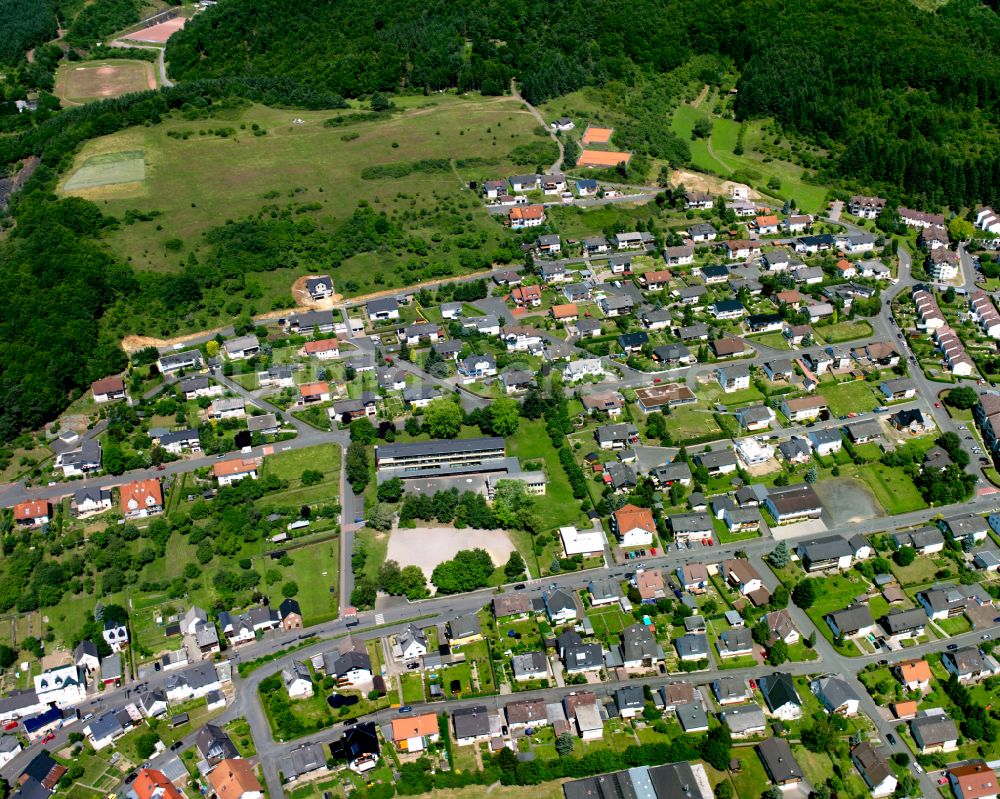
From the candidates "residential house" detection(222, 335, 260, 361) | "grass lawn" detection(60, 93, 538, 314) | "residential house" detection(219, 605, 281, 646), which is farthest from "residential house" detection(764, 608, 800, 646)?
"grass lawn" detection(60, 93, 538, 314)

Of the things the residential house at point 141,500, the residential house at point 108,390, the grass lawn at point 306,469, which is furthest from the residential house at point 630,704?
the residential house at point 108,390

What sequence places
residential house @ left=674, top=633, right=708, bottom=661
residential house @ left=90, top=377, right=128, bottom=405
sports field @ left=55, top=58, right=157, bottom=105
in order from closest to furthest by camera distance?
residential house @ left=674, top=633, right=708, bottom=661 < residential house @ left=90, top=377, right=128, bottom=405 < sports field @ left=55, top=58, right=157, bottom=105

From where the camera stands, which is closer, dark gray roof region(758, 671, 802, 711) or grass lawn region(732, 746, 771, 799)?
grass lawn region(732, 746, 771, 799)

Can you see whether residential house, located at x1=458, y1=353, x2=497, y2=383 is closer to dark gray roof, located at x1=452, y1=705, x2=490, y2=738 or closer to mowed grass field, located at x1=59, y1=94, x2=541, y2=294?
mowed grass field, located at x1=59, y1=94, x2=541, y2=294

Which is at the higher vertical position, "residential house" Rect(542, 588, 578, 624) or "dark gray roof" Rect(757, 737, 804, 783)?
"residential house" Rect(542, 588, 578, 624)

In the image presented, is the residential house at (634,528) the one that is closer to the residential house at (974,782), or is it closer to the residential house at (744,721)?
the residential house at (744,721)

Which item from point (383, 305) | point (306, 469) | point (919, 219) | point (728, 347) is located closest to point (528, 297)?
point (383, 305)
